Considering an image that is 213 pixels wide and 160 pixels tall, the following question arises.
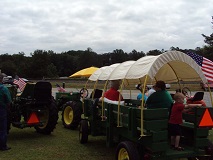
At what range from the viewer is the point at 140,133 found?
5.65 metres

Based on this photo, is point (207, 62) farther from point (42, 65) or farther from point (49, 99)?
point (42, 65)

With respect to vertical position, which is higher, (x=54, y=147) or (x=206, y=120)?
(x=206, y=120)

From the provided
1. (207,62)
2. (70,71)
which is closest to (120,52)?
(70,71)

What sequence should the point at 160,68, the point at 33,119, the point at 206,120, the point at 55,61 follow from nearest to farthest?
the point at 206,120 < the point at 160,68 < the point at 33,119 < the point at 55,61

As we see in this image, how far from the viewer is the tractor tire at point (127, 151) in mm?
5349

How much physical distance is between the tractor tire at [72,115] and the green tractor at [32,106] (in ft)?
3.38

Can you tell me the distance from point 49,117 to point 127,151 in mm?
4424

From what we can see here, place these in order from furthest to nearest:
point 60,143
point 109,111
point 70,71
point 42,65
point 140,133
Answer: point 70,71, point 42,65, point 60,143, point 109,111, point 140,133

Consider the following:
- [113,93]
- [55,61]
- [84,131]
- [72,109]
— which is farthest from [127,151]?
[55,61]

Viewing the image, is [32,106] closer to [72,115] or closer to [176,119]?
[72,115]

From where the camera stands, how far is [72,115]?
10.6 meters

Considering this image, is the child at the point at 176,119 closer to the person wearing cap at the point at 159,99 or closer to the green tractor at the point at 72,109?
the person wearing cap at the point at 159,99

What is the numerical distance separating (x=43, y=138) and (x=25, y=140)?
557 mm

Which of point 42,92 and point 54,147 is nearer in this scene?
point 54,147
